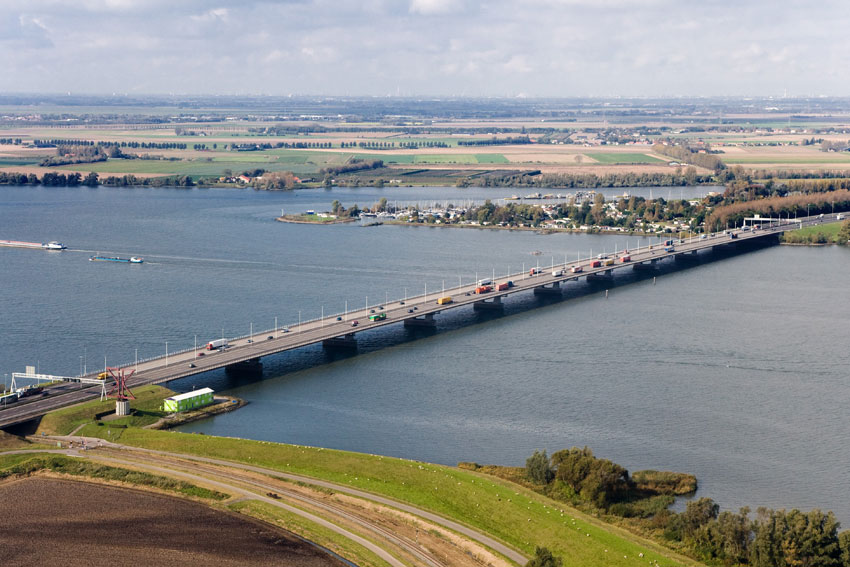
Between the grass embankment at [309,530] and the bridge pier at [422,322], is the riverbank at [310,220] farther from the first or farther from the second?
the grass embankment at [309,530]

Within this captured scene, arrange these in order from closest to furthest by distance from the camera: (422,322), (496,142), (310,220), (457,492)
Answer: (457,492), (422,322), (310,220), (496,142)

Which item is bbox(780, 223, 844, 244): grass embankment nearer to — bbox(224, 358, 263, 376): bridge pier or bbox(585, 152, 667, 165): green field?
bbox(224, 358, 263, 376): bridge pier

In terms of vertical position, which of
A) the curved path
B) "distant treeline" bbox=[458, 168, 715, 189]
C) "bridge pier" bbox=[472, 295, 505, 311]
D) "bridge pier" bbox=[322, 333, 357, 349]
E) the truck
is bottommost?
the curved path

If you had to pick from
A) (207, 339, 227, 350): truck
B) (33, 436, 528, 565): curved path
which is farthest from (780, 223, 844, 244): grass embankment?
(33, 436, 528, 565): curved path

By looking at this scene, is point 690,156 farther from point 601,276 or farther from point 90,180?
point 601,276

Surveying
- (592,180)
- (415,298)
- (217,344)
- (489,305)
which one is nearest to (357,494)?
(217,344)

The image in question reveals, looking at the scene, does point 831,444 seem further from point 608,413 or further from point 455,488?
point 455,488
